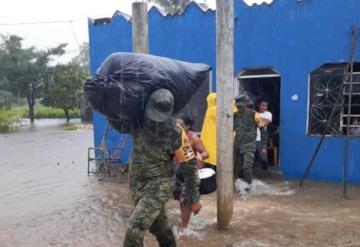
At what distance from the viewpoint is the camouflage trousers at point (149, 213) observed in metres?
3.78

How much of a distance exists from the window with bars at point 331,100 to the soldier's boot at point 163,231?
4573 mm

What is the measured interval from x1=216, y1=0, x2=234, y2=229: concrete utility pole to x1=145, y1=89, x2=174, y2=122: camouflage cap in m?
1.68

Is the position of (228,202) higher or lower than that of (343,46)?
lower

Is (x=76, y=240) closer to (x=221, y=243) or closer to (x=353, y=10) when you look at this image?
(x=221, y=243)

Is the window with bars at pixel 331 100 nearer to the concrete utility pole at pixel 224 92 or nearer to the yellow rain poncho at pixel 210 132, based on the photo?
the yellow rain poncho at pixel 210 132

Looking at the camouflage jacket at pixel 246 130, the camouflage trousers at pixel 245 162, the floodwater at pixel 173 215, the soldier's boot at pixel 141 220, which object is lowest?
the floodwater at pixel 173 215

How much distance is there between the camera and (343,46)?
8.03 m

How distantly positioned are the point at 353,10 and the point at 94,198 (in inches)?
208

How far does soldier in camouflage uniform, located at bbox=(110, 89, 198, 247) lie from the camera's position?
12.4ft

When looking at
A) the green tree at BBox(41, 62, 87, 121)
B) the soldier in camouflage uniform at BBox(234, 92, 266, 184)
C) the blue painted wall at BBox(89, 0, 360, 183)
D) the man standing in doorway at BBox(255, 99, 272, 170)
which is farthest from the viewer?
the green tree at BBox(41, 62, 87, 121)

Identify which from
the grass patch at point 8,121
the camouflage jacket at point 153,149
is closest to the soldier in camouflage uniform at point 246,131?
the camouflage jacket at point 153,149

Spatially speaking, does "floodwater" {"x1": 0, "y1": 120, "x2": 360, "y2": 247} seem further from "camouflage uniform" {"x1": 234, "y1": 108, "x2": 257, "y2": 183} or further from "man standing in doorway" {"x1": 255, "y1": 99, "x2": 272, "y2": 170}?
"man standing in doorway" {"x1": 255, "y1": 99, "x2": 272, "y2": 170}

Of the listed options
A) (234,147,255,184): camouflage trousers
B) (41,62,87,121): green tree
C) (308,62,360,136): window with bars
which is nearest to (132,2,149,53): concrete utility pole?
(234,147,255,184): camouflage trousers

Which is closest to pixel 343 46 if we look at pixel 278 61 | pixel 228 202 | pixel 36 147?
pixel 278 61
